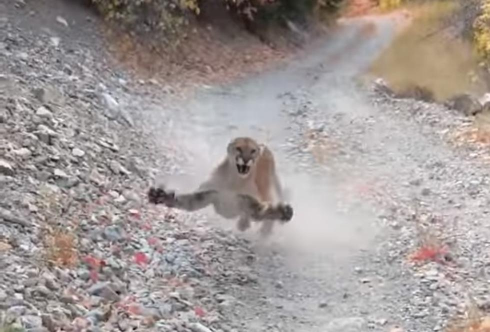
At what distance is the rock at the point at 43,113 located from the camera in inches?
380

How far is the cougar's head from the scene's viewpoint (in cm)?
845

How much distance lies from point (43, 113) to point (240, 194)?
8.02ft

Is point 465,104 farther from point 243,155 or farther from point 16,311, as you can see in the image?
point 16,311

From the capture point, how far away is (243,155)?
8.48 meters

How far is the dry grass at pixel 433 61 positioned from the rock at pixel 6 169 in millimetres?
12319

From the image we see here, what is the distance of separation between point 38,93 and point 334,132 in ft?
18.0

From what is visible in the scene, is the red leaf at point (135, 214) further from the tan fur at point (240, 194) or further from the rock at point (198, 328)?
the rock at point (198, 328)

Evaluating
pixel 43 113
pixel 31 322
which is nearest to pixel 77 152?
pixel 43 113

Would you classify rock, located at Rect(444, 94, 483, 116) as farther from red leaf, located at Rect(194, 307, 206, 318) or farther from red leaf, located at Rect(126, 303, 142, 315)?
red leaf, located at Rect(126, 303, 142, 315)

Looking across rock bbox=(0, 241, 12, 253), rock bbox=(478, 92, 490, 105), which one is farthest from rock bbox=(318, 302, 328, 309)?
rock bbox=(478, 92, 490, 105)

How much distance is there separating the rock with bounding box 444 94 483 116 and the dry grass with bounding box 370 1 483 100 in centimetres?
102

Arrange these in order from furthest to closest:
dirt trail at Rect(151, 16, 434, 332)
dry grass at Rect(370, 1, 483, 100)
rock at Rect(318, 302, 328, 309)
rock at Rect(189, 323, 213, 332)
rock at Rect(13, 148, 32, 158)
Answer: dry grass at Rect(370, 1, 483, 100) → rock at Rect(13, 148, 32, 158) → rock at Rect(318, 302, 328, 309) → dirt trail at Rect(151, 16, 434, 332) → rock at Rect(189, 323, 213, 332)

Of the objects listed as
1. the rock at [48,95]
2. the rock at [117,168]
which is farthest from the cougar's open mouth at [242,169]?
the rock at [48,95]

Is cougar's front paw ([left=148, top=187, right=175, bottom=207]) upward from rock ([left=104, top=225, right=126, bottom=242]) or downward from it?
upward
